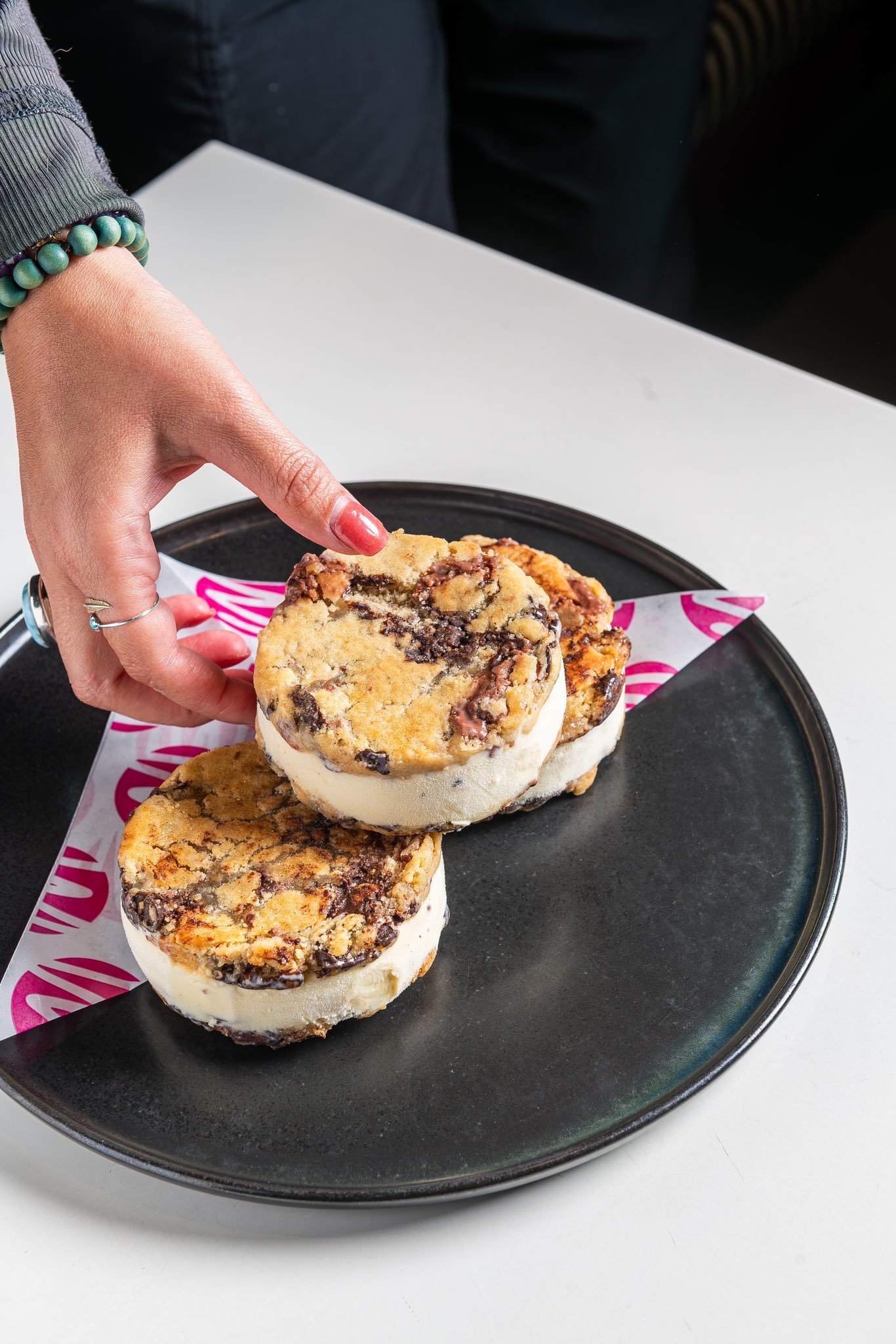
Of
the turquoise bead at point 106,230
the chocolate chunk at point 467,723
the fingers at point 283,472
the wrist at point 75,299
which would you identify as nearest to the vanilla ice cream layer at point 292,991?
the chocolate chunk at point 467,723

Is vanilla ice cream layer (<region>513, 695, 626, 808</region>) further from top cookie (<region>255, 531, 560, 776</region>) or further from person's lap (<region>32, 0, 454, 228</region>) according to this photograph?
person's lap (<region>32, 0, 454, 228</region>)

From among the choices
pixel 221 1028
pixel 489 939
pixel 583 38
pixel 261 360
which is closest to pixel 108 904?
pixel 221 1028

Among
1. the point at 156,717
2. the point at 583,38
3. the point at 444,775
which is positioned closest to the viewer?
the point at 444,775

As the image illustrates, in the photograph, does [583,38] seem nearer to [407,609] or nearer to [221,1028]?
[407,609]

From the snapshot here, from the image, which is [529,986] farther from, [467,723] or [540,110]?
[540,110]

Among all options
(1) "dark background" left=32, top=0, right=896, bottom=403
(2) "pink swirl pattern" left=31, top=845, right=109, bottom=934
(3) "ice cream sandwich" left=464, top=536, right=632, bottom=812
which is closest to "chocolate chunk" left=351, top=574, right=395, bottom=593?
(3) "ice cream sandwich" left=464, top=536, right=632, bottom=812

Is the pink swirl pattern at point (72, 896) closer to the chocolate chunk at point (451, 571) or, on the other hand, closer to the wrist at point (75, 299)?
the chocolate chunk at point (451, 571)
